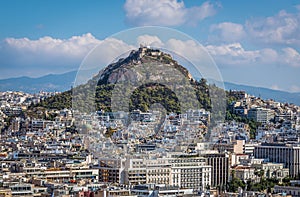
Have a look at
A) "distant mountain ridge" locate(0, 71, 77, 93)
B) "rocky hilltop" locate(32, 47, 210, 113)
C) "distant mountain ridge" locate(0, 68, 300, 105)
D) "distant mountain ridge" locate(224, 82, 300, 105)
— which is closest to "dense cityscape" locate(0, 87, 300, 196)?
"rocky hilltop" locate(32, 47, 210, 113)

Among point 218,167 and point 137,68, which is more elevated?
point 137,68

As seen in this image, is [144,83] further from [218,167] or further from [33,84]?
[33,84]

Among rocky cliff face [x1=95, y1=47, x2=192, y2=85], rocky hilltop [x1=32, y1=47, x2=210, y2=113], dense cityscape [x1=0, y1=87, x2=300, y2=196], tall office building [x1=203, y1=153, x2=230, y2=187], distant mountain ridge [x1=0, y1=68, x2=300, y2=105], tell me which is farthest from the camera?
distant mountain ridge [x1=0, y1=68, x2=300, y2=105]

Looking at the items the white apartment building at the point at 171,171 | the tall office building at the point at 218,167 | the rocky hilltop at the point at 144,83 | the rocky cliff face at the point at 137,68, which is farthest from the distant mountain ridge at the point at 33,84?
the white apartment building at the point at 171,171

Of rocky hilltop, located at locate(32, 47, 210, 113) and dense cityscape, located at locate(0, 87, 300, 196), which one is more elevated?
rocky hilltop, located at locate(32, 47, 210, 113)

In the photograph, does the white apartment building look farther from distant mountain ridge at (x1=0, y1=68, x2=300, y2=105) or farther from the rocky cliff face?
distant mountain ridge at (x1=0, y1=68, x2=300, y2=105)

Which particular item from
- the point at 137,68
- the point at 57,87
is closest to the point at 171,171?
the point at 137,68

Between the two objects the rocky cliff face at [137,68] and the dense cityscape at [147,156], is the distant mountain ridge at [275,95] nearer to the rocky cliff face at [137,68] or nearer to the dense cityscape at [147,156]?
the dense cityscape at [147,156]

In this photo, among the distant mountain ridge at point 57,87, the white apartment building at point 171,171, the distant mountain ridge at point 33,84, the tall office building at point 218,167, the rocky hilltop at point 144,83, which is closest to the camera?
the white apartment building at point 171,171

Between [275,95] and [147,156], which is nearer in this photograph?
[147,156]
